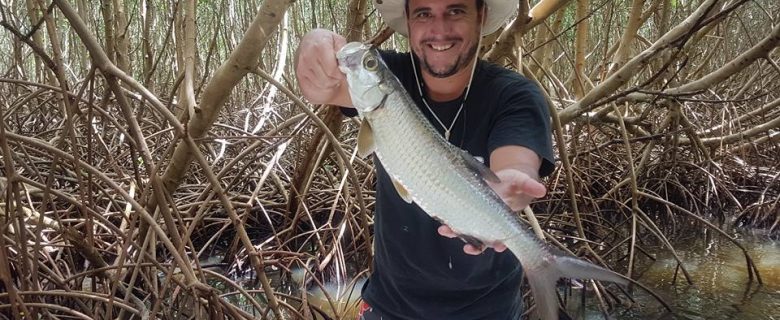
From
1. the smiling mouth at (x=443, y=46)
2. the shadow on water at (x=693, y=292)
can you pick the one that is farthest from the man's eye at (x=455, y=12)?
the shadow on water at (x=693, y=292)

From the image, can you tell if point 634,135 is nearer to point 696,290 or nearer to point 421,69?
point 696,290

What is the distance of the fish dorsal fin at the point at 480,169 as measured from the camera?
1.44 meters

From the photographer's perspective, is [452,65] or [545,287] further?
[452,65]

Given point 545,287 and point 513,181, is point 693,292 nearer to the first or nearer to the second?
point 545,287

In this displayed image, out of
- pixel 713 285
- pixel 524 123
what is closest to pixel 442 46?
pixel 524 123

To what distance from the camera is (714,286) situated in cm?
459

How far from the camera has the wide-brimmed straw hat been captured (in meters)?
2.13

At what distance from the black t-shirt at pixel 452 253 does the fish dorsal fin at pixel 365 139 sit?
16.2 inches

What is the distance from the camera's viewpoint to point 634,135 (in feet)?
18.0

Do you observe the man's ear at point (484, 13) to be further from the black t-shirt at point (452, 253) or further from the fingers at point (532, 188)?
the fingers at point (532, 188)

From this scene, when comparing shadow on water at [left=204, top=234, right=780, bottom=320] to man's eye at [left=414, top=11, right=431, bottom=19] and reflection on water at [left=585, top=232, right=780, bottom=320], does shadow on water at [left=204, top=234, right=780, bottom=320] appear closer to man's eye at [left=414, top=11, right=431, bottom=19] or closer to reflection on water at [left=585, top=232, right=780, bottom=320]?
reflection on water at [left=585, top=232, right=780, bottom=320]

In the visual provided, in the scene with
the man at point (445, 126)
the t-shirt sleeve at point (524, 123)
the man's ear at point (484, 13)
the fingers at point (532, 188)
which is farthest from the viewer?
the man's ear at point (484, 13)

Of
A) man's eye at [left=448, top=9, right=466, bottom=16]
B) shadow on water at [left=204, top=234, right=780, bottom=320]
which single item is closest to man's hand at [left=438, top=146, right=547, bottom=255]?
man's eye at [left=448, top=9, right=466, bottom=16]

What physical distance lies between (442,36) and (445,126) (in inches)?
10.6
